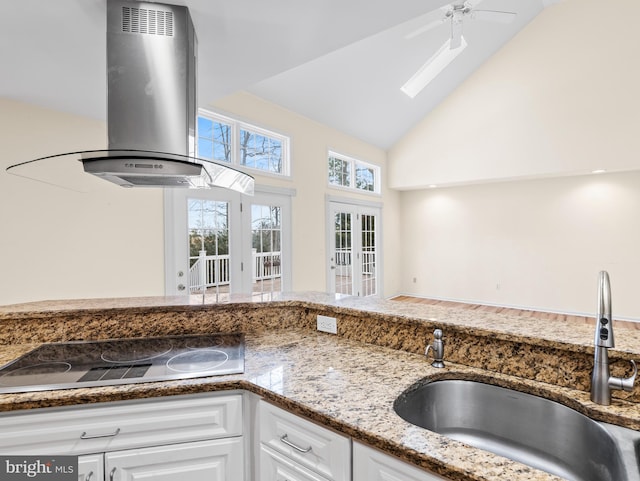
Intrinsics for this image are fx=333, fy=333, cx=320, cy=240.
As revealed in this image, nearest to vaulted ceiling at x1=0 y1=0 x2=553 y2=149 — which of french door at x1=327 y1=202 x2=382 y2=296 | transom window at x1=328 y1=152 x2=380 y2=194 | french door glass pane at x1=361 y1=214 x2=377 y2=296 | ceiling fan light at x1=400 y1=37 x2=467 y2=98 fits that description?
ceiling fan light at x1=400 y1=37 x2=467 y2=98

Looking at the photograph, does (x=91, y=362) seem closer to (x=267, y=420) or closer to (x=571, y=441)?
(x=267, y=420)

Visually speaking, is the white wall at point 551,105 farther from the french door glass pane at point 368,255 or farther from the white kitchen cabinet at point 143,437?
the white kitchen cabinet at point 143,437

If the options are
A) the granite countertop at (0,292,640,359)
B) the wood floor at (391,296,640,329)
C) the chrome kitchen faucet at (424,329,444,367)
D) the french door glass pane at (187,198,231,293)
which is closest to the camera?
the granite countertop at (0,292,640,359)

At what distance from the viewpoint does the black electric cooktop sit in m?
1.23

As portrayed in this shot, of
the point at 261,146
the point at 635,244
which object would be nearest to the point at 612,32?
the point at 635,244

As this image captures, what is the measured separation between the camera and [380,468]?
88 cm

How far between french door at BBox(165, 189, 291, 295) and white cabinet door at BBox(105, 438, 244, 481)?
176 cm

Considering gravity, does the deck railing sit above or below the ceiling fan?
below

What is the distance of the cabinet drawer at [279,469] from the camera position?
1.04 metres

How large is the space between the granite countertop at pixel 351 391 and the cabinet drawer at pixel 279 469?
0.18 metres

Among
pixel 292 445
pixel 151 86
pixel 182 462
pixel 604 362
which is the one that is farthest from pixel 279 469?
pixel 151 86

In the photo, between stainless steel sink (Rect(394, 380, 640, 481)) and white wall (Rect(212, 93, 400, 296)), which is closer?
stainless steel sink (Rect(394, 380, 640, 481))

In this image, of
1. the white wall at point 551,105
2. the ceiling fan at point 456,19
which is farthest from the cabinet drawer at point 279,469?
the white wall at point 551,105

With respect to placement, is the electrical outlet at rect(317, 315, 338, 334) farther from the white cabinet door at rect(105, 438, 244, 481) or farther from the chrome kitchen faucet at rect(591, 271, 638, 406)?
the chrome kitchen faucet at rect(591, 271, 638, 406)
